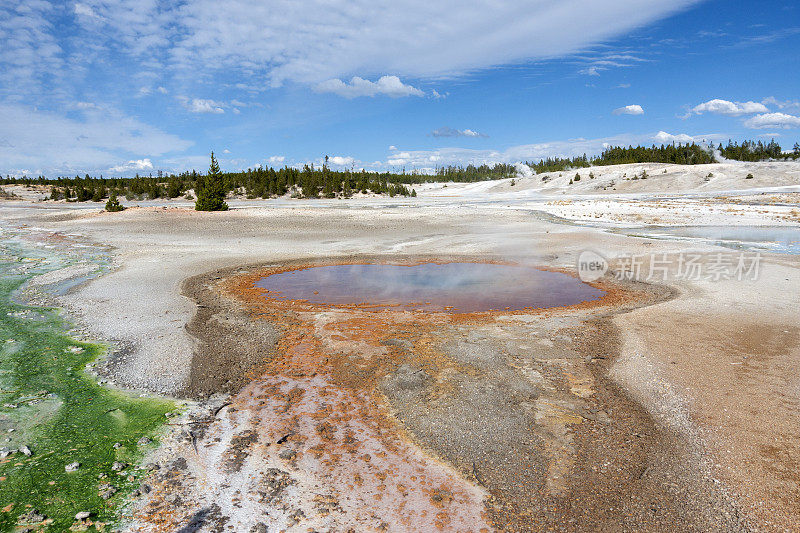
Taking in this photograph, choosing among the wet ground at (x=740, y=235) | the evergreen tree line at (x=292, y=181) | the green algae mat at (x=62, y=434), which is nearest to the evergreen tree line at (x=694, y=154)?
the evergreen tree line at (x=292, y=181)

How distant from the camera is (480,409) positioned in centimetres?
543

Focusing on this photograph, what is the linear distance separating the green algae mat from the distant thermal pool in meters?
4.89

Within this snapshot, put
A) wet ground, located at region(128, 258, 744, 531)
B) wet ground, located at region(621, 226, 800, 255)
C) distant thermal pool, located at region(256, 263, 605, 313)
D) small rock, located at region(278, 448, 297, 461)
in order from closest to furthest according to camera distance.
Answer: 1. wet ground, located at region(128, 258, 744, 531)
2. small rock, located at region(278, 448, 297, 461)
3. distant thermal pool, located at region(256, 263, 605, 313)
4. wet ground, located at region(621, 226, 800, 255)

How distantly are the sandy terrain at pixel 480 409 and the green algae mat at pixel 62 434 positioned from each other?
0.36m

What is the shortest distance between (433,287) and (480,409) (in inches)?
262

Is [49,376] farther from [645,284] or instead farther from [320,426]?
[645,284]

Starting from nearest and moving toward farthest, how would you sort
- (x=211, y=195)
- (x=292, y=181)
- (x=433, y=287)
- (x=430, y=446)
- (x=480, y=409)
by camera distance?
A: (x=430, y=446) → (x=480, y=409) → (x=433, y=287) → (x=211, y=195) → (x=292, y=181)

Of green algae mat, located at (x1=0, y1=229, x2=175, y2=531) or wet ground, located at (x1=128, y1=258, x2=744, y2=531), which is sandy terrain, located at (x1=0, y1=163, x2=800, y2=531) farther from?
green algae mat, located at (x1=0, y1=229, x2=175, y2=531)

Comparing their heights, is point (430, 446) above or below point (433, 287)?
below

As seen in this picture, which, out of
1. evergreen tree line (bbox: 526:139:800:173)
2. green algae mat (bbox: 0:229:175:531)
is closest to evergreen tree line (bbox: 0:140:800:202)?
evergreen tree line (bbox: 526:139:800:173)

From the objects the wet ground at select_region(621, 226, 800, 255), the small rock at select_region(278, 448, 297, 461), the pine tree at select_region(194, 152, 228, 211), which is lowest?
the small rock at select_region(278, 448, 297, 461)

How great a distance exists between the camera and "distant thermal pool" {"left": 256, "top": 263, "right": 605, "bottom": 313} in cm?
1038

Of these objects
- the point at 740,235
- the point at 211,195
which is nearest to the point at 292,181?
the point at 211,195

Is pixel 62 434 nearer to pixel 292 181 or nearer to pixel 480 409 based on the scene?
pixel 480 409
